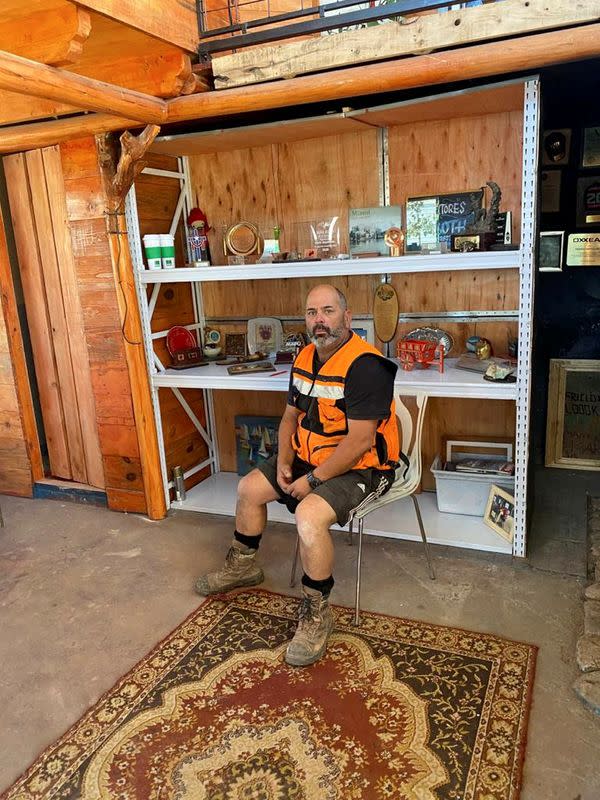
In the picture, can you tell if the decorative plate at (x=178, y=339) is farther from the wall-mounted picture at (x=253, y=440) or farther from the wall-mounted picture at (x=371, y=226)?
the wall-mounted picture at (x=371, y=226)

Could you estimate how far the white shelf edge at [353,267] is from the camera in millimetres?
2637

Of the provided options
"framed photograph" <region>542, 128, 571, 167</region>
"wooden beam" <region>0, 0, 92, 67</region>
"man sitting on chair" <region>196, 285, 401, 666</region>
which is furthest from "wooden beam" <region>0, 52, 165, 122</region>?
"framed photograph" <region>542, 128, 571, 167</region>

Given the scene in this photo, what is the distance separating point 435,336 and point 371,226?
66 centimetres

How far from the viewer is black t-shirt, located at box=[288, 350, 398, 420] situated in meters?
2.33

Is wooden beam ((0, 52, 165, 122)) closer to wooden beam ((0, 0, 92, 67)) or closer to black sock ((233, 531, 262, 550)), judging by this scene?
wooden beam ((0, 0, 92, 67))

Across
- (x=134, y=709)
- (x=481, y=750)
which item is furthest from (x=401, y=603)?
(x=134, y=709)

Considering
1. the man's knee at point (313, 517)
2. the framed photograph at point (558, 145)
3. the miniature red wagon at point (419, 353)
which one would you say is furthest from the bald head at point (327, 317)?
the framed photograph at point (558, 145)

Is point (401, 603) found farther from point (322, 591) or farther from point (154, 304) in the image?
point (154, 304)

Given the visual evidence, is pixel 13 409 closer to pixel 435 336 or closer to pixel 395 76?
pixel 435 336

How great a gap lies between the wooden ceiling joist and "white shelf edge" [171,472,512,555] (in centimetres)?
198

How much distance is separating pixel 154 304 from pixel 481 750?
2594mm

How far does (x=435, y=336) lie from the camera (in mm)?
3279

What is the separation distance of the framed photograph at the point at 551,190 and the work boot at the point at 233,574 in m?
2.76

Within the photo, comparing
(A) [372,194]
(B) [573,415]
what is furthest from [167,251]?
(B) [573,415]
